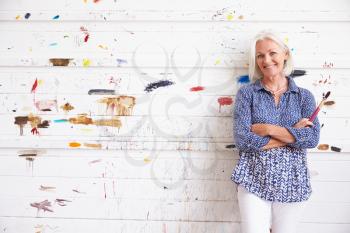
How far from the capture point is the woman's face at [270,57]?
71.8 inches

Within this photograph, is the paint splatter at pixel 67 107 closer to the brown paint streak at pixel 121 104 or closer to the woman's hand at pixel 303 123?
the brown paint streak at pixel 121 104

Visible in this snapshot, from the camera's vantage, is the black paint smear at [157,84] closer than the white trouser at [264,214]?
No

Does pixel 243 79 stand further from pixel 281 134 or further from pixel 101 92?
pixel 101 92

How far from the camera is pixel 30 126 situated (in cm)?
217

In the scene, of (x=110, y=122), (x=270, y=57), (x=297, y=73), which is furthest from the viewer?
(x=110, y=122)

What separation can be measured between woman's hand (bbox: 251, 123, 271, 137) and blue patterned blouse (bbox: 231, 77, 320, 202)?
3 cm

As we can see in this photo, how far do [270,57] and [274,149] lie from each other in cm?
51

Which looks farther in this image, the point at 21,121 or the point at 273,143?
the point at 21,121

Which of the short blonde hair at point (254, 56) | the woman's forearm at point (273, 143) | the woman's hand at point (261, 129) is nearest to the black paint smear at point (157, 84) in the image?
the short blonde hair at point (254, 56)

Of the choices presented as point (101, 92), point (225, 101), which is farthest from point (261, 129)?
point (101, 92)

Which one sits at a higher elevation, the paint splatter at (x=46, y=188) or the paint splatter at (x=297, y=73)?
the paint splatter at (x=297, y=73)

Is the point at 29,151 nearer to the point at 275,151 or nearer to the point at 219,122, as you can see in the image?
the point at 219,122

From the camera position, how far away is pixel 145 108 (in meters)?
2.12

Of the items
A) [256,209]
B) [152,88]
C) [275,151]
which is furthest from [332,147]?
[152,88]
